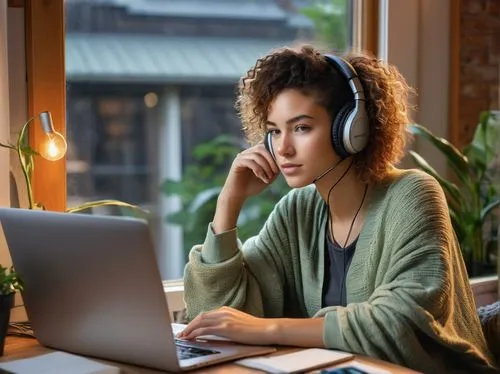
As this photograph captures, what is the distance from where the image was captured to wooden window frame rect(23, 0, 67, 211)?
2105 millimetres

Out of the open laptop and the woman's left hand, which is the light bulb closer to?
the open laptop

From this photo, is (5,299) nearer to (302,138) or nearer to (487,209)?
(302,138)

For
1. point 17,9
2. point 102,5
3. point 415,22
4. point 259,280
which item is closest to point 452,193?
point 415,22

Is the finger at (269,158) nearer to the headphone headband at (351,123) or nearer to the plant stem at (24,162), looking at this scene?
the headphone headband at (351,123)

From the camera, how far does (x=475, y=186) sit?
277 centimetres

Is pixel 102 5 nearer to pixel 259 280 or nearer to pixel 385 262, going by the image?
pixel 259 280

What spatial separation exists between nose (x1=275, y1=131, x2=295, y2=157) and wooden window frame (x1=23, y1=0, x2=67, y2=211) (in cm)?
61

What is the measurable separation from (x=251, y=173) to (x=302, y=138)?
9.1 inches

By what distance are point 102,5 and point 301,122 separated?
31.9 inches

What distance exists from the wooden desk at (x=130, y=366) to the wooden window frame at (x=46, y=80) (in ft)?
1.44

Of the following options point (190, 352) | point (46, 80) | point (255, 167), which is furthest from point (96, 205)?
point (190, 352)

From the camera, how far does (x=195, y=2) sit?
8.35 feet

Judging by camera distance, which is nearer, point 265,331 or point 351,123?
point 265,331

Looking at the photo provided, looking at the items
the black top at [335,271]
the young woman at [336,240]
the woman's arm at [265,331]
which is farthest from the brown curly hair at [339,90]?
the woman's arm at [265,331]
